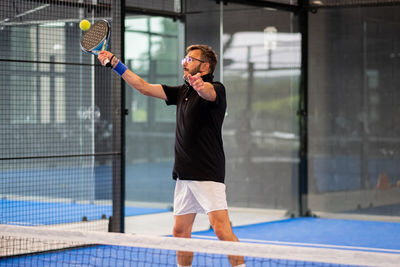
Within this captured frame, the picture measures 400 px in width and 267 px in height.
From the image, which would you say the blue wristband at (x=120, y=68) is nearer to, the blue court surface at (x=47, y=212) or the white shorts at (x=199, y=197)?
the white shorts at (x=199, y=197)

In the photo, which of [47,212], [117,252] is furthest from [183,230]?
[47,212]

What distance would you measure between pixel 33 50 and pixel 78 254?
9.59 ft

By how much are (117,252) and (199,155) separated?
215cm

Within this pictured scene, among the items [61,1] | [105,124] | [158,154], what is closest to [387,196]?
[158,154]

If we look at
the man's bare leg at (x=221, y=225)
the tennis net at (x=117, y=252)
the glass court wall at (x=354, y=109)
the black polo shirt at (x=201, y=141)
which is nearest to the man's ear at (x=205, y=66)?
the black polo shirt at (x=201, y=141)

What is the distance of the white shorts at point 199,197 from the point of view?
3963mm

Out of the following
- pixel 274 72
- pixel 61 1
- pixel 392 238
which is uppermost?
pixel 61 1

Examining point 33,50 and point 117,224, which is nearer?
point 117,224

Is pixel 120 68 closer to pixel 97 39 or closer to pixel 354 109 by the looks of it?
pixel 97 39

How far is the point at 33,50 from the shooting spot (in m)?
7.52

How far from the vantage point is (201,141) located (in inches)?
159

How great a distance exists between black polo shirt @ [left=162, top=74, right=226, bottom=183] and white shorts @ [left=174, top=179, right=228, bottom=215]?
4 centimetres

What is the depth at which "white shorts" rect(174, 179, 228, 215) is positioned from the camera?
3.96 metres

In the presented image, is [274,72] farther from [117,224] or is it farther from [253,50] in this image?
[117,224]
